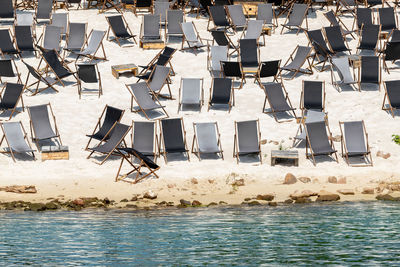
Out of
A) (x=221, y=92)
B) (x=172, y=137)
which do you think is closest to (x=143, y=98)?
(x=221, y=92)

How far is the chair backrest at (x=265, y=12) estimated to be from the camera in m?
29.0

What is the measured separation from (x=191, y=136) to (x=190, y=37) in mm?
5881

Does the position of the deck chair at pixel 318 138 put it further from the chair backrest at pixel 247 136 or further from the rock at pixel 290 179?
the chair backrest at pixel 247 136

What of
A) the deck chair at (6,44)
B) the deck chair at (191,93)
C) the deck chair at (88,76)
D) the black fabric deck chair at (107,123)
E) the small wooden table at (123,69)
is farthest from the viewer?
the deck chair at (6,44)

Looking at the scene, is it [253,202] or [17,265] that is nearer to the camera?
[17,265]

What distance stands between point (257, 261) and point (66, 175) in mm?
5475

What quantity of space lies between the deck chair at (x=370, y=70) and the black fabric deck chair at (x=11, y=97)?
25.7ft

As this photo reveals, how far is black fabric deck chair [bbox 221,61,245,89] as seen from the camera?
79.6 feet

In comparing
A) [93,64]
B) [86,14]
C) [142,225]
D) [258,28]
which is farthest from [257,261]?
[86,14]

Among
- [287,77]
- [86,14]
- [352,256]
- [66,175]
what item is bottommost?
[352,256]

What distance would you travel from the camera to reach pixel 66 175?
2016 cm

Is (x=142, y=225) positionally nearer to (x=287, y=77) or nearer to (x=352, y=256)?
(x=352, y=256)

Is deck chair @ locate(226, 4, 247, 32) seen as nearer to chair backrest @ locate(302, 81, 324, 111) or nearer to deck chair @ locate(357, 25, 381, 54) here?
deck chair @ locate(357, 25, 381, 54)

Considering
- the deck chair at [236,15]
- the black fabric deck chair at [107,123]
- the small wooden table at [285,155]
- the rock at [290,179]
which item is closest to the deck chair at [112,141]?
the black fabric deck chair at [107,123]
